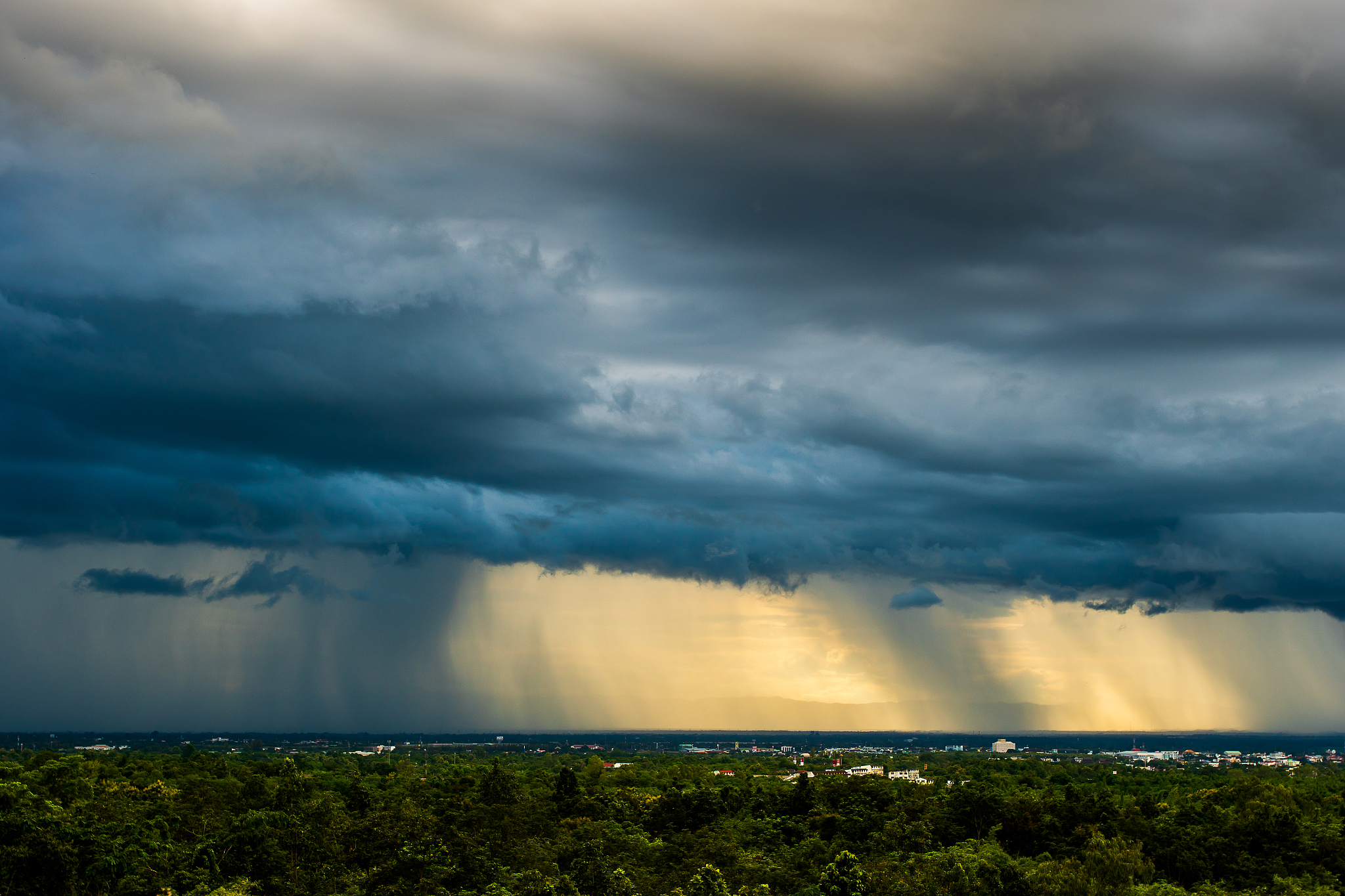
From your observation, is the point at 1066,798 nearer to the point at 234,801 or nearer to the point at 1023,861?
the point at 1023,861

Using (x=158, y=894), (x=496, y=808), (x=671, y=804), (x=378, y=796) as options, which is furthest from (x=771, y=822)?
(x=158, y=894)

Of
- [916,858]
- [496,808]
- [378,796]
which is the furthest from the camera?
[378,796]

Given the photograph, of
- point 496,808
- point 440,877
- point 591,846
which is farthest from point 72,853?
point 496,808

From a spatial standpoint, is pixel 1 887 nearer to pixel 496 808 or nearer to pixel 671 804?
pixel 496 808

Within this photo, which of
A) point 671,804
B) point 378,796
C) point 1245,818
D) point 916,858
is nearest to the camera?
point 916,858

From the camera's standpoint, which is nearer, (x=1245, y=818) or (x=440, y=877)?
(x=440, y=877)

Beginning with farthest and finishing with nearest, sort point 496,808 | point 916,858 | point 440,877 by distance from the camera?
point 496,808, point 916,858, point 440,877
